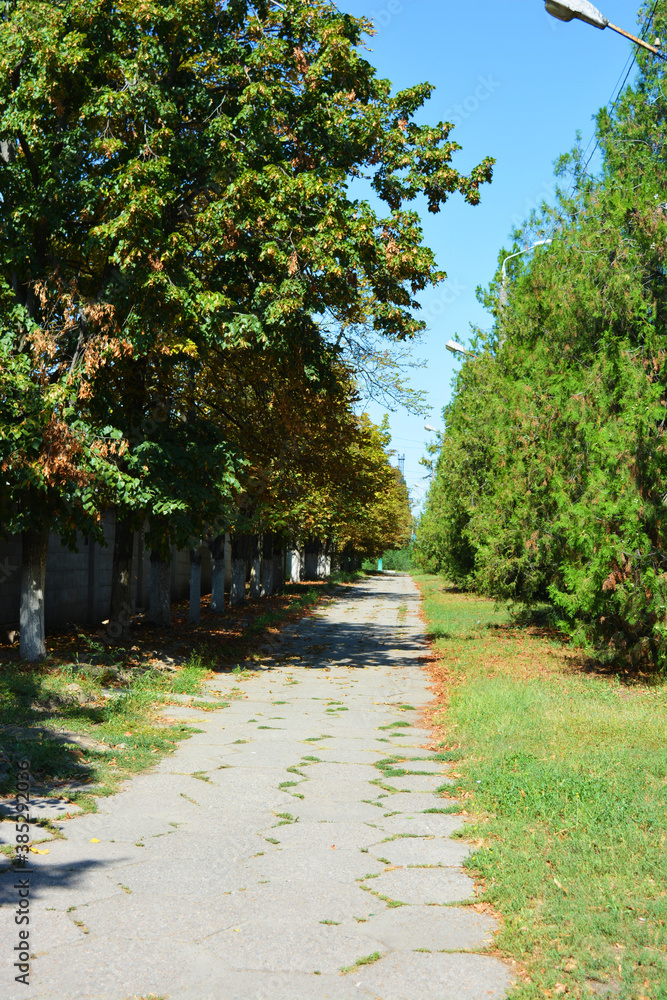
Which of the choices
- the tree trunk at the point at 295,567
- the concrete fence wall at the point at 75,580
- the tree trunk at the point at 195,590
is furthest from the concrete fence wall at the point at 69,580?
the tree trunk at the point at 295,567

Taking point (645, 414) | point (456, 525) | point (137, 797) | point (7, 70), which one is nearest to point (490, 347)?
point (456, 525)

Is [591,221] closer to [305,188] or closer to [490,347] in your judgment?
[305,188]

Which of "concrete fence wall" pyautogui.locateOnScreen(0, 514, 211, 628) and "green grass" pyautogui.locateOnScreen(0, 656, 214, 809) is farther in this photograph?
"concrete fence wall" pyautogui.locateOnScreen(0, 514, 211, 628)

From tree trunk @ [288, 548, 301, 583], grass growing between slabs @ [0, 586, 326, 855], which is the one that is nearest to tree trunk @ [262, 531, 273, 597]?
tree trunk @ [288, 548, 301, 583]

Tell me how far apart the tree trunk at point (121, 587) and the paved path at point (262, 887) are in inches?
235

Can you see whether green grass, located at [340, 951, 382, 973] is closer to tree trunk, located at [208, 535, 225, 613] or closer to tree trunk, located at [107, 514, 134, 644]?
tree trunk, located at [107, 514, 134, 644]

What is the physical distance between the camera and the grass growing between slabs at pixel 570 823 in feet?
12.0

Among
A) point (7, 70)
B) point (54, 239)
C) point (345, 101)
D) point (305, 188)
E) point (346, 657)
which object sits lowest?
point (346, 657)

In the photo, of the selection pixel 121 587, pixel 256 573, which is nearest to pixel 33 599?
pixel 121 587

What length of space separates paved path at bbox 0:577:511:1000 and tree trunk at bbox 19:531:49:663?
3791 mm

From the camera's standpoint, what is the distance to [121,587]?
14305 millimetres

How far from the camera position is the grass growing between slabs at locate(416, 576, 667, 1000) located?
3.65 meters

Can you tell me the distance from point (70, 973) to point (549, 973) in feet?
6.49

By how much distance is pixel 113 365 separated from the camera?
501 inches
